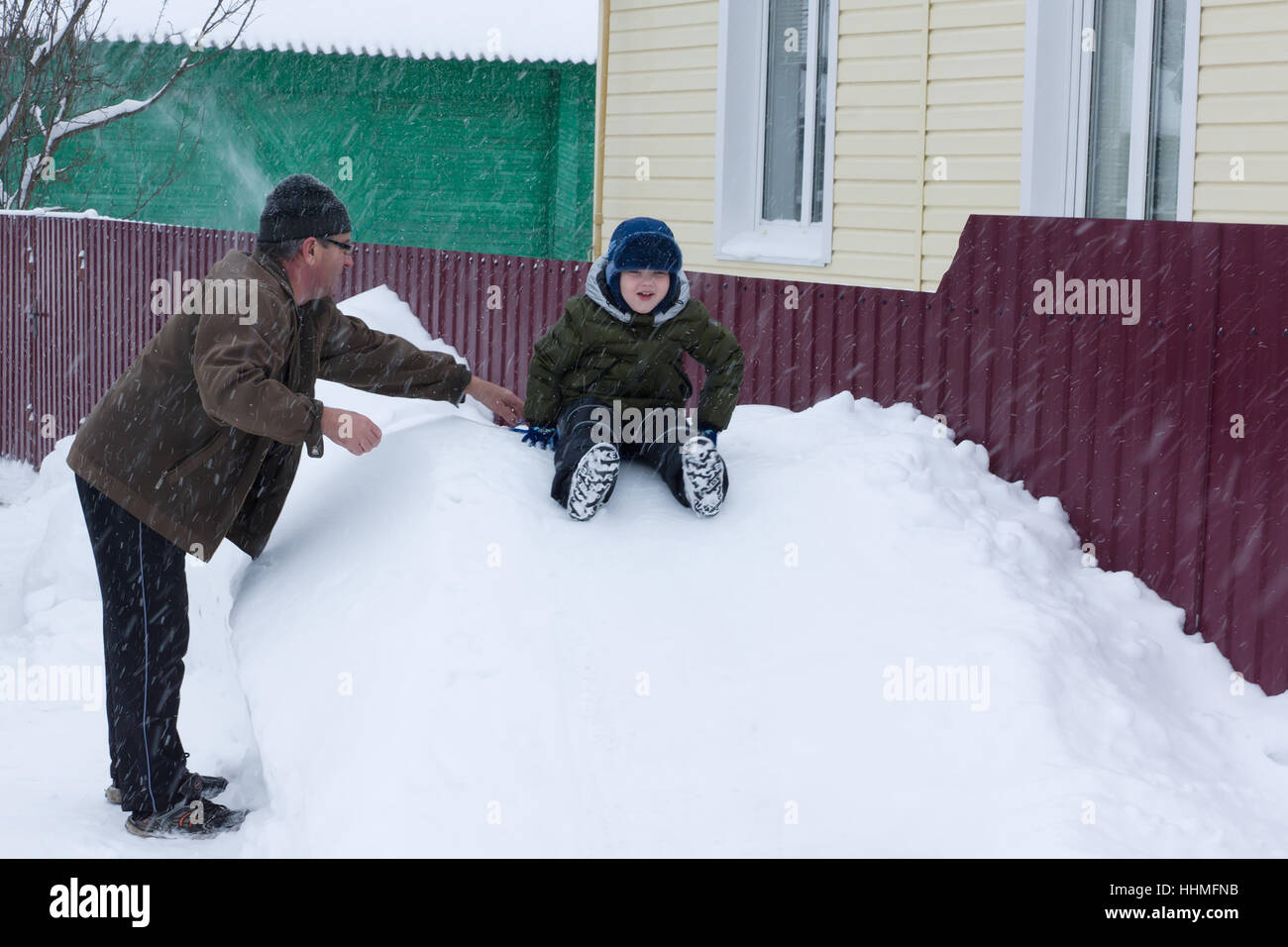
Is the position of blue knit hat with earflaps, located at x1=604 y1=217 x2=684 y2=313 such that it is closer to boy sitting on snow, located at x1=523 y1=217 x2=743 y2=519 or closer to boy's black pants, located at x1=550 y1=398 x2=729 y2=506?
boy sitting on snow, located at x1=523 y1=217 x2=743 y2=519

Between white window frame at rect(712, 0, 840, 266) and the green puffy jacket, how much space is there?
4.08 meters

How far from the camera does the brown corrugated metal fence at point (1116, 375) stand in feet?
16.9

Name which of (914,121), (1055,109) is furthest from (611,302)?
(914,121)

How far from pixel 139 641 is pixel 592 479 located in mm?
1506

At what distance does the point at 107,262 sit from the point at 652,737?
8448 mm

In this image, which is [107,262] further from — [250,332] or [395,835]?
[395,835]

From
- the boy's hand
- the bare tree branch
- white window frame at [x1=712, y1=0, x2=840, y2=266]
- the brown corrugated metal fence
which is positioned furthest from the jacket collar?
the bare tree branch

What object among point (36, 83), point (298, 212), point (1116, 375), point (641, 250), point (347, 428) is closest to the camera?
point (347, 428)

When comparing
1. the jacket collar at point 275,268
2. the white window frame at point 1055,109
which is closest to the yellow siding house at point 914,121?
the white window frame at point 1055,109

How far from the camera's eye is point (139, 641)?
14.6 ft

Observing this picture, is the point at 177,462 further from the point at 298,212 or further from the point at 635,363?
the point at 635,363

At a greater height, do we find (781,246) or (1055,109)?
(1055,109)

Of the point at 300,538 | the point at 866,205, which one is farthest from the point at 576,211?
the point at 300,538

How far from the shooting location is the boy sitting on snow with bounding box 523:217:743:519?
17.2ft
